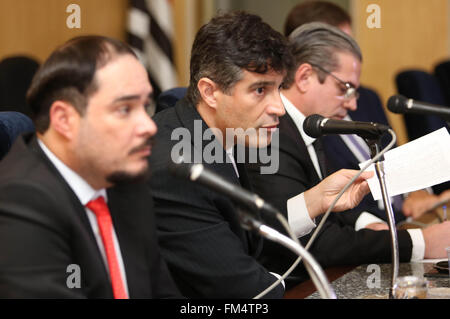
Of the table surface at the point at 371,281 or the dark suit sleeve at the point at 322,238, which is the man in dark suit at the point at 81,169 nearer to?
the table surface at the point at 371,281

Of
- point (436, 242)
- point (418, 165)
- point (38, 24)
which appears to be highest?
point (38, 24)

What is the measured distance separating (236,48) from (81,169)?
76 centimetres

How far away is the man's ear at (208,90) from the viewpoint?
208cm

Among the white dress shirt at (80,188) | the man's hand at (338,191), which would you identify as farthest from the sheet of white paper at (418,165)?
the white dress shirt at (80,188)

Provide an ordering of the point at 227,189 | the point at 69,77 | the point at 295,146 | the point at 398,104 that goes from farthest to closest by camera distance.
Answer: the point at 295,146
the point at 398,104
the point at 69,77
the point at 227,189

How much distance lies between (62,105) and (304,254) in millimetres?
563

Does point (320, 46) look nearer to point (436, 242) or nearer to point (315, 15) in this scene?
point (315, 15)

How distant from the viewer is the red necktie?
144 centimetres

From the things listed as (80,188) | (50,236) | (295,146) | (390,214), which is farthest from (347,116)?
(50,236)

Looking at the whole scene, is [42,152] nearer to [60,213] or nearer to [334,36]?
[60,213]

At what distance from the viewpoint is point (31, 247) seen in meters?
1.27

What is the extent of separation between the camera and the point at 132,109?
1445mm

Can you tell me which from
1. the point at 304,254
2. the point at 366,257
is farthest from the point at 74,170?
the point at 366,257

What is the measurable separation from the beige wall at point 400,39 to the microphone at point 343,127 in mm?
4266
